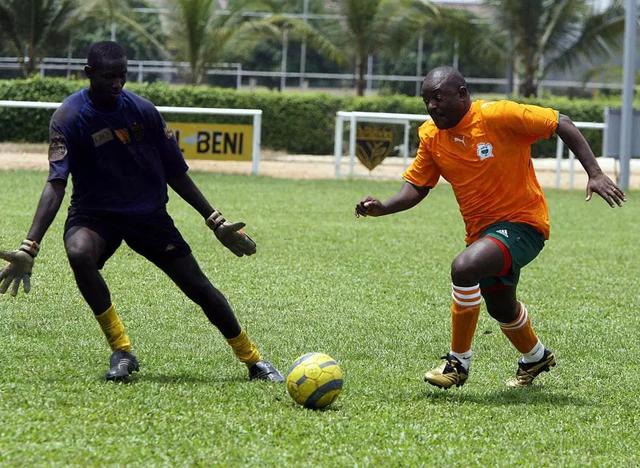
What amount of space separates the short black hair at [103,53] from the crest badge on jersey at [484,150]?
1.94m

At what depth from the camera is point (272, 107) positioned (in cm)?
3098

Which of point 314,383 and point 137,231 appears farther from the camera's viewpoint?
point 137,231

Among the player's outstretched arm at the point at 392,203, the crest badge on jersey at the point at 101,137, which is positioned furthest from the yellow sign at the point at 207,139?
the crest badge on jersey at the point at 101,137

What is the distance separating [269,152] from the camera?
30719 millimetres

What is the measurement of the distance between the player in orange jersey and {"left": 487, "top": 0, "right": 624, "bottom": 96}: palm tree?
94.2ft

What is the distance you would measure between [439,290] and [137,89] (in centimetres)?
2047

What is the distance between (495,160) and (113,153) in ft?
6.69

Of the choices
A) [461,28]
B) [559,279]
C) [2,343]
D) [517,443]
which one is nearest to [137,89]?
[461,28]

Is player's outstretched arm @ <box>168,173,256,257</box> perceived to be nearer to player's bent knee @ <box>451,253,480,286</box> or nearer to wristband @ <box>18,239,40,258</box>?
wristband @ <box>18,239,40,258</box>

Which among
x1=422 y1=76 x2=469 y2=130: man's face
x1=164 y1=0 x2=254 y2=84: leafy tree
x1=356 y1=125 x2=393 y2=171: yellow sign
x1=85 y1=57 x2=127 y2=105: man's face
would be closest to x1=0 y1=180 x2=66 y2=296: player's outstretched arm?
x1=85 y1=57 x2=127 y2=105: man's face

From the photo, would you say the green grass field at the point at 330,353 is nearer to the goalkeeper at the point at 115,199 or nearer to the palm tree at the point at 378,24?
the goalkeeper at the point at 115,199

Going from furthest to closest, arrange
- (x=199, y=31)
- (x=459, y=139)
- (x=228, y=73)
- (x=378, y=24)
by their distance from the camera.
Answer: (x=228, y=73) < (x=378, y=24) < (x=199, y=31) < (x=459, y=139)

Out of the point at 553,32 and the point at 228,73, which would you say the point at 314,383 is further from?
the point at 228,73

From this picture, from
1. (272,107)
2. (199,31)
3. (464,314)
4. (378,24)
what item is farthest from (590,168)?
(378,24)
